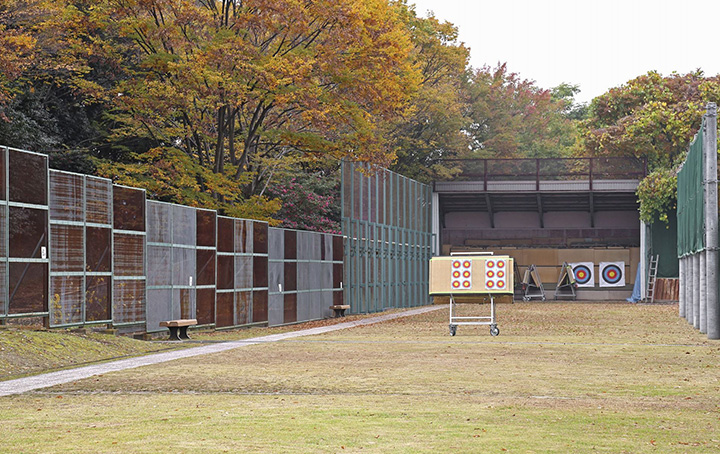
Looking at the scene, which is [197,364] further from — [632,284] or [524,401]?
[632,284]

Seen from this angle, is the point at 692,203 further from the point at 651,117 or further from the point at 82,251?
the point at 651,117

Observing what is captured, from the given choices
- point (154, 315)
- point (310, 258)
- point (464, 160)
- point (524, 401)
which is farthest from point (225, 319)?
point (464, 160)

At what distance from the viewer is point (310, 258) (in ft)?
113

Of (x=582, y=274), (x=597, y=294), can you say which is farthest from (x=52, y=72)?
(x=597, y=294)

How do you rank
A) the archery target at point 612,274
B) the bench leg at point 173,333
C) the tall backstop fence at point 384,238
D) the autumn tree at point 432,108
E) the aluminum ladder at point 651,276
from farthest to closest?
1. the archery target at point 612,274
2. the aluminum ladder at point 651,276
3. the autumn tree at point 432,108
4. the tall backstop fence at point 384,238
5. the bench leg at point 173,333

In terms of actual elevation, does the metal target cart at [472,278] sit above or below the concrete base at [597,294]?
above

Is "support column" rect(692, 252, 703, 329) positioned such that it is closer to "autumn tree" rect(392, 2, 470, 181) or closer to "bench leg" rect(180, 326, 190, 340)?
"bench leg" rect(180, 326, 190, 340)

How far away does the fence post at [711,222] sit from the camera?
23031 mm

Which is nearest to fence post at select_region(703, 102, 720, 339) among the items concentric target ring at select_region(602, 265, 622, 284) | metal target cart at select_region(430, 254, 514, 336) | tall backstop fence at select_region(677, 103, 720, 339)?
tall backstop fence at select_region(677, 103, 720, 339)

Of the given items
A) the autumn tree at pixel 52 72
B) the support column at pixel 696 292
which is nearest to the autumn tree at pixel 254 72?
the autumn tree at pixel 52 72

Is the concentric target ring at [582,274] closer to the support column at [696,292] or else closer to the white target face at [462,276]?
the support column at [696,292]

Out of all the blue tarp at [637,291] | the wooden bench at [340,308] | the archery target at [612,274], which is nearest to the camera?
the wooden bench at [340,308]

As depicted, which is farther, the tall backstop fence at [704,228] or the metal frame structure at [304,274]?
the metal frame structure at [304,274]

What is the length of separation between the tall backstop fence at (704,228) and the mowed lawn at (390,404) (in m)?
3.65
